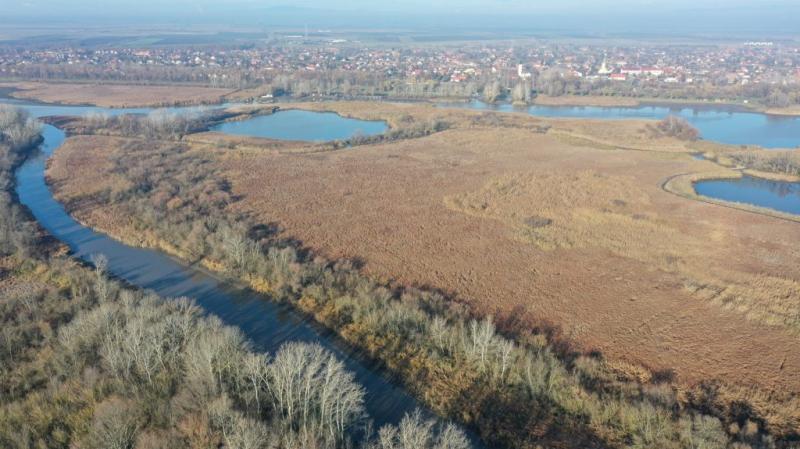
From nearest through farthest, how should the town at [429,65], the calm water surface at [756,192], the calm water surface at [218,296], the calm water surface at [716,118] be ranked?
1. the calm water surface at [218,296]
2. the calm water surface at [756,192]
3. the calm water surface at [716,118]
4. the town at [429,65]

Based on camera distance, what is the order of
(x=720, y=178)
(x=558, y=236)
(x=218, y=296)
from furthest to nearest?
(x=720, y=178)
(x=558, y=236)
(x=218, y=296)

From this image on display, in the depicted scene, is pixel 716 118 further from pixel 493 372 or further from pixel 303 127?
pixel 493 372

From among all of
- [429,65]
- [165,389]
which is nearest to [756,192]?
[165,389]

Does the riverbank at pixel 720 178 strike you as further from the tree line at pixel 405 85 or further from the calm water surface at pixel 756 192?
the tree line at pixel 405 85

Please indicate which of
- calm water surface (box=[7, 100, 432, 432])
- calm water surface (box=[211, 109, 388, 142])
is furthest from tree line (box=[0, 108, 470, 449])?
calm water surface (box=[211, 109, 388, 142])

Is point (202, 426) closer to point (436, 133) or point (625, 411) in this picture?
point (625, 411)

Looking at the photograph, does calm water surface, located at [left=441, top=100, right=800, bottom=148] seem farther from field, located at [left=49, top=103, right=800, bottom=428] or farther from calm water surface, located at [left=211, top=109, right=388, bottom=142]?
calm water surface, located at [left=211, top=109, right=388, bottom=142]

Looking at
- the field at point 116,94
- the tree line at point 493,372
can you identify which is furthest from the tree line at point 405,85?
the tree line at point 493,372
